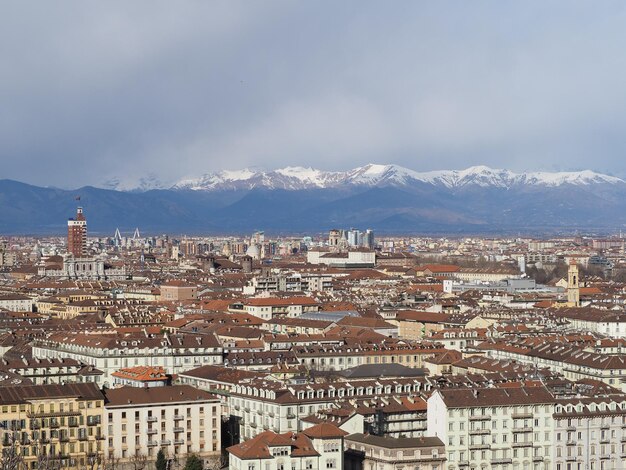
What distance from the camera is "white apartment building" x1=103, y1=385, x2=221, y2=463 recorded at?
51.0m

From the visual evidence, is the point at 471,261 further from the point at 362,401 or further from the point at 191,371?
the point at 362,401

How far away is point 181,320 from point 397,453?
153 feet

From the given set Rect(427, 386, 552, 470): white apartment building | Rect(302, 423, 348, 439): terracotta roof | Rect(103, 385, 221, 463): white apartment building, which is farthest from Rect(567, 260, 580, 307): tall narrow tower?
Rect(302, 423, 348, 439): terracotta roof

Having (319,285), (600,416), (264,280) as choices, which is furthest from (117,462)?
(319,285)

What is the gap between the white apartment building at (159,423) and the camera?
167 feet

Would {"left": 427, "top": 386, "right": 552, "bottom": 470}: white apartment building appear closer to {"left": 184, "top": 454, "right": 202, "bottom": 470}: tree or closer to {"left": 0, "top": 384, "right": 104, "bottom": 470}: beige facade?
{"left": 184, "top": 454, "right": 202, "bottom": 470}: tree

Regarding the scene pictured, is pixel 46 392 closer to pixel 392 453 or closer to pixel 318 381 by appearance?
pixel 318 381

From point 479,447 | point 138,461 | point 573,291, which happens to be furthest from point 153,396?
point 573,291

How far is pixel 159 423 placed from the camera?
51750 mm

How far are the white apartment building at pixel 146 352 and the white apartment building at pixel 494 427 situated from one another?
23.0m

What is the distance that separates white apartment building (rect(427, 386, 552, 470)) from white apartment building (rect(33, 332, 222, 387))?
904 inches

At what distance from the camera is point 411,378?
194 ft

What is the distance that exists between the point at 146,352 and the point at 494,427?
26.2 m

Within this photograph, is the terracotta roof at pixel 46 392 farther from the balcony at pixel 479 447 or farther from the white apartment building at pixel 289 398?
the balcony at pixel 479 447
